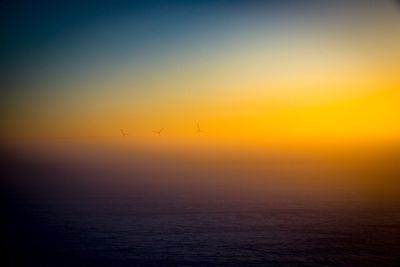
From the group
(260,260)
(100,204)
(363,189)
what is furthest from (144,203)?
(363,189)

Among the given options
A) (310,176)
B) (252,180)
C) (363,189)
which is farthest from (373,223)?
(310,176)

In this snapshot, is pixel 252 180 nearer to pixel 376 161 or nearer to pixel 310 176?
pixel 310 176

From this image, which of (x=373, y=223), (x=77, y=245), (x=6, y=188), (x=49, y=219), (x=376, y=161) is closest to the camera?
(x=77, y=245)

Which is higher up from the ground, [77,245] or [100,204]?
[100,204]

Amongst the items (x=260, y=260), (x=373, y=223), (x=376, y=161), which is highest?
(x=376, y=161)

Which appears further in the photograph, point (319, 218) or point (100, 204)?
point (100, 204)

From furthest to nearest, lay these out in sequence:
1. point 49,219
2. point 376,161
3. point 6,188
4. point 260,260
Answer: point 376,161 < point 6,188 < point 49,219 < point 260,260
